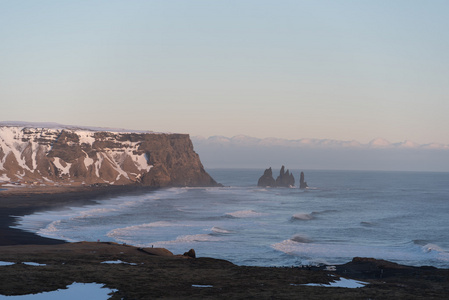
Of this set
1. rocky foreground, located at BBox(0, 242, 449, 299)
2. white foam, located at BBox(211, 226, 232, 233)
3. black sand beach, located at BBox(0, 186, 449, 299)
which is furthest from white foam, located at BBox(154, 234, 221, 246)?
rocky foreground, located at BBox(0, 242, 449, 299)

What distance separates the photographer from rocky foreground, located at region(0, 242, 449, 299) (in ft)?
76.4

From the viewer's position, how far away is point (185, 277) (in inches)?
1075

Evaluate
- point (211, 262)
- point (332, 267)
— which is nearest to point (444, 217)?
point (332, 267)

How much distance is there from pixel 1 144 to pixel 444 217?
141m

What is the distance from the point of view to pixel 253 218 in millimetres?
79188

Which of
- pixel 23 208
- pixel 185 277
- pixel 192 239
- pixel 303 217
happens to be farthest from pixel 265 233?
pixel 23 208

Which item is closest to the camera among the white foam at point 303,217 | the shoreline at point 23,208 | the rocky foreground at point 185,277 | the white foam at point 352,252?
the rocky foreground at point 185,277

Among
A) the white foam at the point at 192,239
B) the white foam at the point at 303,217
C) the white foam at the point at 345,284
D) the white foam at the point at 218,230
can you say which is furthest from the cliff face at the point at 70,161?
the white foam at the point at 345,284

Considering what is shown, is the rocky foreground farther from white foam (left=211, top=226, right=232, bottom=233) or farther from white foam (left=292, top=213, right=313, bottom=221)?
white foam (left=292, top=213, right=313, bottom=221)

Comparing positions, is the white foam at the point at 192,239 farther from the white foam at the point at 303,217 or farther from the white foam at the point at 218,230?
the white foam at the point at 303,217

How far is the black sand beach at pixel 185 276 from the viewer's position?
23.3 metres

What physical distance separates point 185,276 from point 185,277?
30cm

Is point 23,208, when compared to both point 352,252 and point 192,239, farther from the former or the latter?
point 352,252

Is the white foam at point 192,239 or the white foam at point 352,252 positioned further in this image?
the white foam at point 192,239
